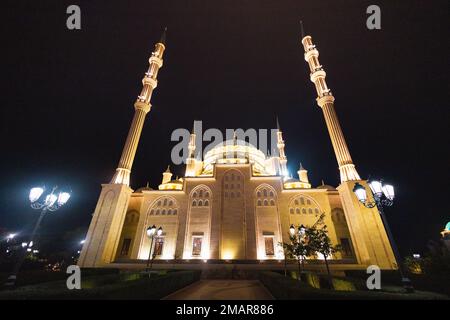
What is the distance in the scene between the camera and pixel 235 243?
78.3 ft

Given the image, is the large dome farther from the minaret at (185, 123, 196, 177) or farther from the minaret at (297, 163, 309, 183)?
the minaret at (297, 163, 309, 183)

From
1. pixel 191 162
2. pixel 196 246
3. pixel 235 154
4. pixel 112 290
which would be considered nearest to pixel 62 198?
pixel 112 290

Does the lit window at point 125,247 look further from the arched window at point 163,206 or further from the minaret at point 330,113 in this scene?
the minaret at point 330,113

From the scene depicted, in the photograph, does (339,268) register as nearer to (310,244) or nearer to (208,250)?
(310,244)

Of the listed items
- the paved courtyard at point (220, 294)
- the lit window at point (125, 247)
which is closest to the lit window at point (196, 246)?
the lit window at point (125, 247)

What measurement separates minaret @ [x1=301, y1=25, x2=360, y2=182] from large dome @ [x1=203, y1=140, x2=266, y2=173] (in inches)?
555

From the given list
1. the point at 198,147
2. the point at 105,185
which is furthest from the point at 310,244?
the point at 198,147

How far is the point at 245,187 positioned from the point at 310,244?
1467 centimetres

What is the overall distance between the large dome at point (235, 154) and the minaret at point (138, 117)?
13.6 m

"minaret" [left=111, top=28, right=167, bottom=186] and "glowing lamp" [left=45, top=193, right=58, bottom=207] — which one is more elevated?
"minaret" [left=111, top=28, right=167, bottom=186]

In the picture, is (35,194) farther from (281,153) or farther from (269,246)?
(281,153)

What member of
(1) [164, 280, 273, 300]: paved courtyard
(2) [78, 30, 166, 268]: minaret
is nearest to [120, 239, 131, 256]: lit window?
(2) [78, 30, 166, 268]: minaret

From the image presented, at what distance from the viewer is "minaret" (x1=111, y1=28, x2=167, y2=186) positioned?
2503 cm

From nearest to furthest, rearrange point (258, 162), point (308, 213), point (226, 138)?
point (308, 213) < point (258, 162) < point (226, 138)
